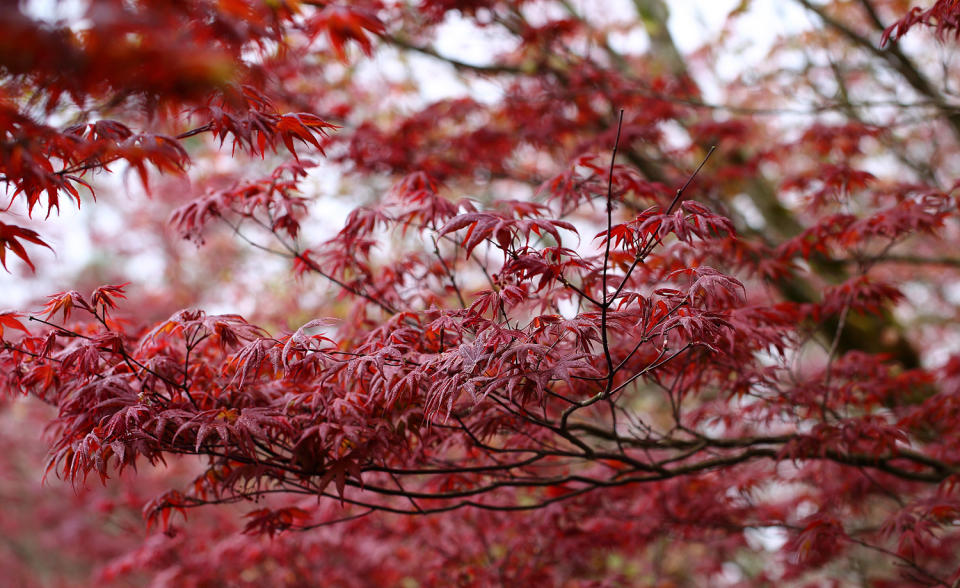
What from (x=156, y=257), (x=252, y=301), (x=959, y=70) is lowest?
(x=252, y=301)

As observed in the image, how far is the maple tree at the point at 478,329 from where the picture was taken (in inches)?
69.0

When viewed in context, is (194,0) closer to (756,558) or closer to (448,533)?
(448,533)

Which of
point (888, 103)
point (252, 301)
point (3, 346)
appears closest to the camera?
point (3, 346)

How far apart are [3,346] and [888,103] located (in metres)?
4.02

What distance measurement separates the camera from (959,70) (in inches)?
303

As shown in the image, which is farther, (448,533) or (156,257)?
(156,257)

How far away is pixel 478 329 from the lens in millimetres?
1933

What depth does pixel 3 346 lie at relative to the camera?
7.07 feet

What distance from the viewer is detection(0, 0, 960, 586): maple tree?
5.75ft

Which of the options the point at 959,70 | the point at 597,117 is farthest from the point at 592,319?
the point at 959,70

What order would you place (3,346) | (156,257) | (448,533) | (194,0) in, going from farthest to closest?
1. (156,257)
2. (448,533)
3. (3,346)
4. (194,0)

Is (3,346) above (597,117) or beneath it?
beneath

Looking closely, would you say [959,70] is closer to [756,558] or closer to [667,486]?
[756,558]

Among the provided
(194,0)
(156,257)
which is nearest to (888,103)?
(194,0)
